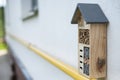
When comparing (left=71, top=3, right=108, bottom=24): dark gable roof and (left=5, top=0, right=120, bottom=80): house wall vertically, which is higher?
(left=71, top=3, right=108, bottom=24): dark gable roof

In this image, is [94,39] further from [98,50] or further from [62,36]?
[62,36]

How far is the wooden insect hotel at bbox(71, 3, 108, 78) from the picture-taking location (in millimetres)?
1347

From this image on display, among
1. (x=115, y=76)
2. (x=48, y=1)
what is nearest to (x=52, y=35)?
(x=48, y=1)

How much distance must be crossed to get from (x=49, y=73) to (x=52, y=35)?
419 millimetres

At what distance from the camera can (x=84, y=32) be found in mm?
1442

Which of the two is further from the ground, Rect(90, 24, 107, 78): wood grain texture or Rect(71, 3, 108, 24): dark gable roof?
Rect(71, 3, 108, 24): dark gable roof

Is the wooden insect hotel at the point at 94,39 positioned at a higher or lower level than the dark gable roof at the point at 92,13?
lower

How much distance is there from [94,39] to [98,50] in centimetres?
7

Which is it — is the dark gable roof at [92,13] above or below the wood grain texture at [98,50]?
above

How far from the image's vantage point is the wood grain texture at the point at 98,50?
4.42 feet

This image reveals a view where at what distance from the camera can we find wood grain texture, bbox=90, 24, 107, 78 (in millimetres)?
1348

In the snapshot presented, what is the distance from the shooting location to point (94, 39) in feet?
4.42

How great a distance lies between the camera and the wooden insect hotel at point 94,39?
53.0 inches

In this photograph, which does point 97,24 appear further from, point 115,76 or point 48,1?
point 48,1
